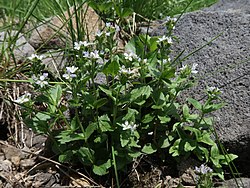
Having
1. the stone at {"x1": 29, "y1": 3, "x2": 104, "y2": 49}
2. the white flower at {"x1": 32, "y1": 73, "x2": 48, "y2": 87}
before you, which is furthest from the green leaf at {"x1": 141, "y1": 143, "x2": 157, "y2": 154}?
the stone at {"x1": 29, "y1": 3, "x2": 104, "y2": 49}

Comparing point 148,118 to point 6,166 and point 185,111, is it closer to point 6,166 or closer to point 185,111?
point 185,111

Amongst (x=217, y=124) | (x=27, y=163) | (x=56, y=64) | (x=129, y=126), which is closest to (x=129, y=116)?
(x=129, y=126)

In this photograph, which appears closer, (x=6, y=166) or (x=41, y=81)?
(x=41, y=81)

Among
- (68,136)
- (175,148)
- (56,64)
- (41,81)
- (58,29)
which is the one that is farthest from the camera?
(58,29)

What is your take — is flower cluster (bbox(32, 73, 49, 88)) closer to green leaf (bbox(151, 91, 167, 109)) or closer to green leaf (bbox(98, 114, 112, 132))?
green leaf (bbox(98, 114, 112, 132))

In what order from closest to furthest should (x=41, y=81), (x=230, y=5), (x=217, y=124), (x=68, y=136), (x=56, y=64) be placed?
1. (x=41, y=81)
2. (x=68, y=136)
3. (x=217, y=124)
4. (x=56, y=64)
5. (x=230, y=5)

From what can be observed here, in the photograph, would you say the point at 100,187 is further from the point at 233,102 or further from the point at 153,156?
the point at 233,102
